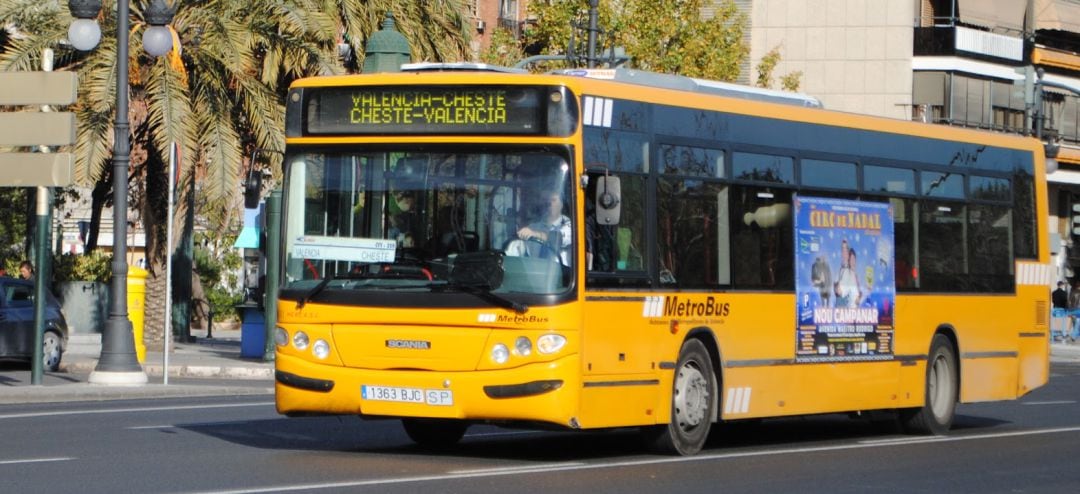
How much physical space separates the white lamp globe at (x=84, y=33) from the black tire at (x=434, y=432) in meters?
10.3

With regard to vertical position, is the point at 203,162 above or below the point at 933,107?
below

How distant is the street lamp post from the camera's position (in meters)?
23.8

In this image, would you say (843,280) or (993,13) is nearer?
(843,280)

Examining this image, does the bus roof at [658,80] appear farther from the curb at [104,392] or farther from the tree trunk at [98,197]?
the tree trunk at [98,197]

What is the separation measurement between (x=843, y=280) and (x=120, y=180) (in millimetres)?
11266

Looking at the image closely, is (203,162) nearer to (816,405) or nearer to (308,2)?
(308,2)

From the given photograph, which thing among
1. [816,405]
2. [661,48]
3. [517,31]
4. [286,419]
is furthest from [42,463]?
[517,31]

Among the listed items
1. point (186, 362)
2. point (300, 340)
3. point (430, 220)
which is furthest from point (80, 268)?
point (430, 220)

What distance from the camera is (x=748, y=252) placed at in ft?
51.1

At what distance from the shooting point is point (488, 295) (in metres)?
13.2

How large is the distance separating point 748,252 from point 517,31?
199 ft

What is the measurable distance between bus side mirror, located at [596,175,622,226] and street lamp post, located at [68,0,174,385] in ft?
39.0

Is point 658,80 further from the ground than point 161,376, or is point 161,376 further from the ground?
point 658,80

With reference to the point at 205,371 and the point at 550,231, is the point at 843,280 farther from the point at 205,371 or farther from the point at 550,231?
the point at 205,371
